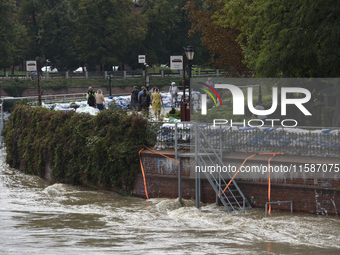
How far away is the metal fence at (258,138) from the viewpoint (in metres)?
13.0

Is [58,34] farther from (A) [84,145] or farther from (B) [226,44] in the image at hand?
(A) [84,145]

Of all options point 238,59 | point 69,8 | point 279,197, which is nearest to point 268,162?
point 279,197

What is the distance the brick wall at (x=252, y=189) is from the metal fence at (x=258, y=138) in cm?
54

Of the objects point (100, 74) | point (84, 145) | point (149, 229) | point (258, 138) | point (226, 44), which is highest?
point (226, 44)

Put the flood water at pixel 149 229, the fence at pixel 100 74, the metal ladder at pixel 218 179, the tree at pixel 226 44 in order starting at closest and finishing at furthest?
the flood water at pixel 149 229
the metal ladder at pixel 218 179
the tree at pixel 226 44
the fence at pixel 100 74

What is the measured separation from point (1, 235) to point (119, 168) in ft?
16.5

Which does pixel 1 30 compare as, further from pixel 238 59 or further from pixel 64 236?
pixel 64 236

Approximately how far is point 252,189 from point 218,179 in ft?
3.47

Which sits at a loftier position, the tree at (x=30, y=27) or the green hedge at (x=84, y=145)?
the tree at (x=30, y=27)

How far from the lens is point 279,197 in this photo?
13.1m

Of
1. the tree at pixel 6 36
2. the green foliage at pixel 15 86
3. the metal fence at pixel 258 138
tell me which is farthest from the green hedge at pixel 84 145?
the tree at pixel 6 36

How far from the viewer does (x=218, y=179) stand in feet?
46.3

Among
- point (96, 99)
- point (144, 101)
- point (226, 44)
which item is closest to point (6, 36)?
point (226, 44)

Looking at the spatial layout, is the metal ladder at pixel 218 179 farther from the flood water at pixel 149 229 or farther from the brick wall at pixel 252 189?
the flood water at pixel 149 229
